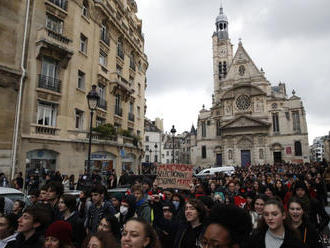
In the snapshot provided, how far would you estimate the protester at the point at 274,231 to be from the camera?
2760 millimetres

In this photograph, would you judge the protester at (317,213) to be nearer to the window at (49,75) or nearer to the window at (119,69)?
the window at (49,75)

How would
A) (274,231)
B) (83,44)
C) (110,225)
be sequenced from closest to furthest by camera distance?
(274,231)
(110,225)
(83,44)

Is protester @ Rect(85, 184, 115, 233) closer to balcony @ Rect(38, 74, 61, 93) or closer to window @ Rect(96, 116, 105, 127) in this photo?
balcony @ Rect(38, 74, 61, 93)

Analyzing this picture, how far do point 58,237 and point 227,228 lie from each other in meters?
1.97

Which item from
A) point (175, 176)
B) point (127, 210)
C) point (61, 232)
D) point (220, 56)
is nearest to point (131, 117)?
point (175, 176)

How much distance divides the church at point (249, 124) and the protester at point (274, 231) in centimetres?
3664

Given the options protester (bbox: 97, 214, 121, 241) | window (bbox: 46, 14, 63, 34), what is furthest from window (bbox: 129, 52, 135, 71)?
protester (bbox: 97, 214, 121, 241)

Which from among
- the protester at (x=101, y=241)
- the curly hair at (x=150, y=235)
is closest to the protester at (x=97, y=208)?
the protester at (x=101, y=241)

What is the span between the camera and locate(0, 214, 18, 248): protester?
11.3 feet

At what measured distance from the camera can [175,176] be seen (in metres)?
6.86

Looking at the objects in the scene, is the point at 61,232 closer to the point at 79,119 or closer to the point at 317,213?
the point at 317,213

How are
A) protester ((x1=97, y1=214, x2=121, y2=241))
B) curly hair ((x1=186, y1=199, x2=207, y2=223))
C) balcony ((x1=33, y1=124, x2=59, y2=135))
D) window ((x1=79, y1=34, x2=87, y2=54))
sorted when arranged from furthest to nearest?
window ((x1=79, y1=34, x2=87, y2=54)), balcony ((x1=33, y1=124, x2=59, y2=135)), protester ((x1=97, y1=214, x2=121, y2=241)), curly hair ((x1=186, y1=199, x2=207, y2=223))

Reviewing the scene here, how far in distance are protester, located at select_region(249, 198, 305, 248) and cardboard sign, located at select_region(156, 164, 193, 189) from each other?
3683 millimetres

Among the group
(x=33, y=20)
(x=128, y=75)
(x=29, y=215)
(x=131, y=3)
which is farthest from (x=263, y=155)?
(x=29, y=215)
